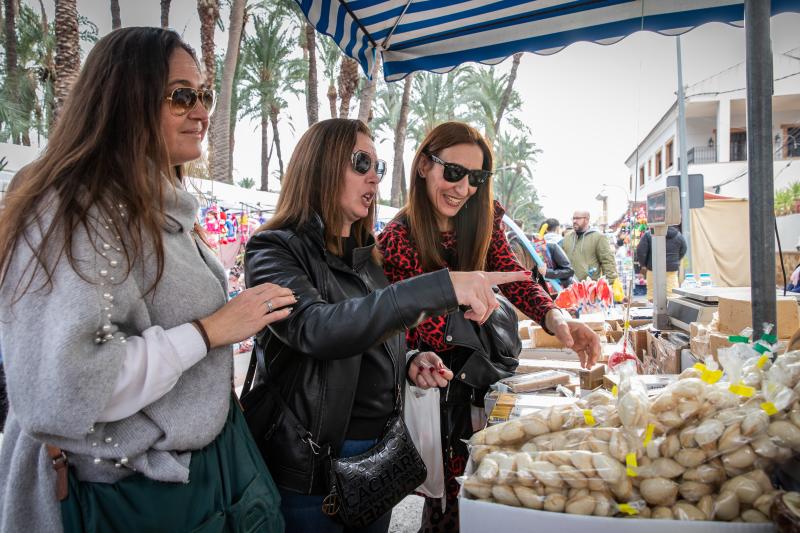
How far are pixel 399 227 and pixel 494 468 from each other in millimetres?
1360

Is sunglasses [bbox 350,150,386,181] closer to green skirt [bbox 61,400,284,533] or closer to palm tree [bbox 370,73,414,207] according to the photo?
green skirt [bbox 61,400,284,533]

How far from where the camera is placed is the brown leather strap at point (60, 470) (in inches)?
42.1

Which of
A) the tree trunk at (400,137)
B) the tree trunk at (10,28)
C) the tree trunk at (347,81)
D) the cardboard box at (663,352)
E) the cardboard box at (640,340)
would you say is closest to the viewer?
the cardboard box at (663,352)

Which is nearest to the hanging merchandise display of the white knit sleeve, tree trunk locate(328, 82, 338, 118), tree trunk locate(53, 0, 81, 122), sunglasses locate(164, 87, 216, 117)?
tree trunk locate(53, 0, 81, 122)

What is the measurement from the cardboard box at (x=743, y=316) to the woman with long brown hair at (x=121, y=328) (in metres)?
2.20

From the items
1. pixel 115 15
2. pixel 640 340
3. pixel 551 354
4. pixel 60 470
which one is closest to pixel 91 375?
pixel 60 470

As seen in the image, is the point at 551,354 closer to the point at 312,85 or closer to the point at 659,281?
the point at 659,281

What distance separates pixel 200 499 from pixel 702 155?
114 feet

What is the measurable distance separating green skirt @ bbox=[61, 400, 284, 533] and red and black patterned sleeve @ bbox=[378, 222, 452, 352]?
3.11 feet

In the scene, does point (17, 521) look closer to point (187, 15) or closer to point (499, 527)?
point (499, 527)

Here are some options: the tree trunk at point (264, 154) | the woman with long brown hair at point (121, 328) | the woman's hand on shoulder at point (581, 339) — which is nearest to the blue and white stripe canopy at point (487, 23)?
the woman with long brown hair at point (121, 328)

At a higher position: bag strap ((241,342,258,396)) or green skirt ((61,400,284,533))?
bag strap ((241,342,258,396))

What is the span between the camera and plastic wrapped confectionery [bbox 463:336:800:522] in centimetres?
104

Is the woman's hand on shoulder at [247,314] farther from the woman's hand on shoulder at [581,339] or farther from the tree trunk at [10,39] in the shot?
the tree trunk at [10,39]
